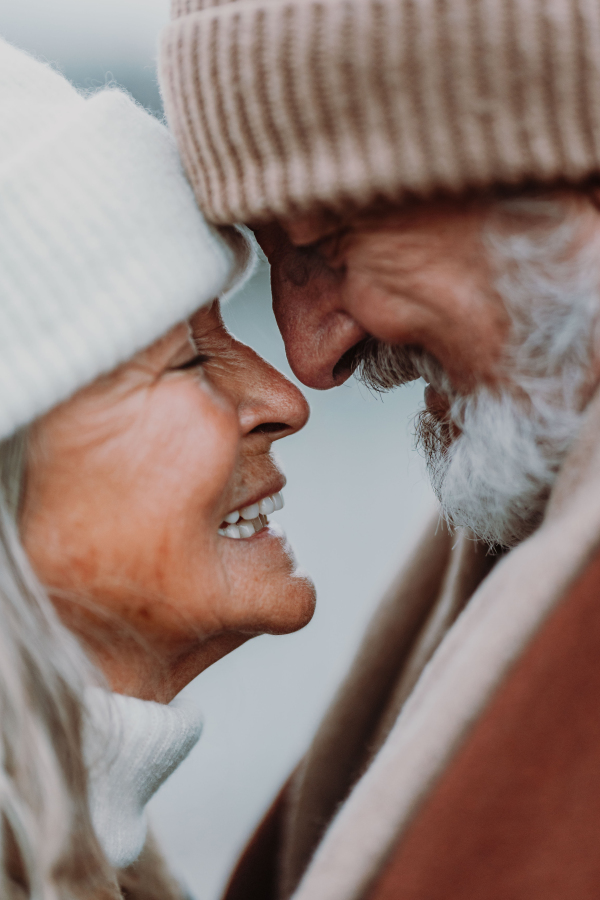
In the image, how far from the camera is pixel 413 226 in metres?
0.88

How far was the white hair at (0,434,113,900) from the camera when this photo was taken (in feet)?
2.76

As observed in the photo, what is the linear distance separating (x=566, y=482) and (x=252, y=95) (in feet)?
1.78

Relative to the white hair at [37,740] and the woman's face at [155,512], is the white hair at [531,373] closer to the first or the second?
the woman's face at [155,512]

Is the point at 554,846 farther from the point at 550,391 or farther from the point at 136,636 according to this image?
the point at 136,636

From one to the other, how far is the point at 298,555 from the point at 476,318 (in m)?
1.21

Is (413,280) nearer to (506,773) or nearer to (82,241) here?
(82,241)

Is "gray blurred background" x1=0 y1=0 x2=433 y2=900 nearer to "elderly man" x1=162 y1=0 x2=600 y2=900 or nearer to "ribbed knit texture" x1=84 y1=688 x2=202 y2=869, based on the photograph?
"ribbed knit texture" x1=84 y1=688 x2=202 y2=869

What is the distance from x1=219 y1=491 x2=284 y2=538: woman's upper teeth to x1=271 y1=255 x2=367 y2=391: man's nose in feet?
0.74

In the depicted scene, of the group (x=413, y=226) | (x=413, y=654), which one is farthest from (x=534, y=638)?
(x=413, y=654)

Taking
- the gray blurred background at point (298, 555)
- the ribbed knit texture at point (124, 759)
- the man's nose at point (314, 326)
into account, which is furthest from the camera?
the gray blurred background at point (298, 555)

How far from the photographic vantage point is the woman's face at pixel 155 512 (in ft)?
3.22

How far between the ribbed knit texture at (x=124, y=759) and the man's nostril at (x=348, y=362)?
56 cm

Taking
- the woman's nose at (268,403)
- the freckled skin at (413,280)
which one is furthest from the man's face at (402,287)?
the woman's nose at (268,403)

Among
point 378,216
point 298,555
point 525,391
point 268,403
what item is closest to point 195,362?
point 268,403
